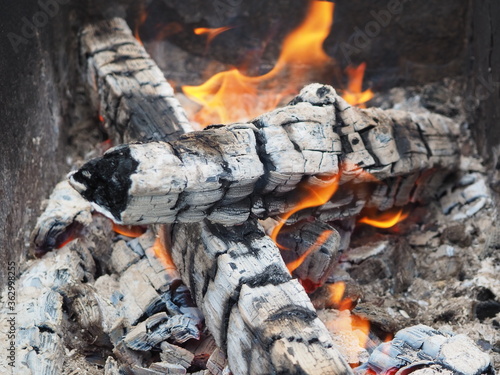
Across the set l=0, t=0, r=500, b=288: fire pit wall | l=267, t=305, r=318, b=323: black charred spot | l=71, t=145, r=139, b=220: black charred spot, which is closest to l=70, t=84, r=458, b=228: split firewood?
l=71, t=145, r=139, b=220: black charred spot

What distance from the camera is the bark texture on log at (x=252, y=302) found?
217 cm

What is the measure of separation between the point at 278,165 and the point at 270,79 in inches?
74.0

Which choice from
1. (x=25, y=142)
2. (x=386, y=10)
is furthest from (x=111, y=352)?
(x=386, y=10)

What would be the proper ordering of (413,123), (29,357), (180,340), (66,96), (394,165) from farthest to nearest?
(66,96) < (413,123) < (394,165) < (180,340) < (29,357)

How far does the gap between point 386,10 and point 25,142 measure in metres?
2.45

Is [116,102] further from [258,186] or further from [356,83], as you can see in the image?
[356,83]

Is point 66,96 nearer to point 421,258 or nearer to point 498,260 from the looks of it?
point 421,258

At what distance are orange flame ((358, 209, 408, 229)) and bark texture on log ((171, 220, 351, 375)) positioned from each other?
97 cm

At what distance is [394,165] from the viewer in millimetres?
3092

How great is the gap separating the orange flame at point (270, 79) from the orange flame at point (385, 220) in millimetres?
1133

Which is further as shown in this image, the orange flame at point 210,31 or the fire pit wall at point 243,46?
the orange flame at point 210,31

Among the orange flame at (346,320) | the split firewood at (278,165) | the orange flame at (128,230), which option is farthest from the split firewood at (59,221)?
the orange flame at (346,320)

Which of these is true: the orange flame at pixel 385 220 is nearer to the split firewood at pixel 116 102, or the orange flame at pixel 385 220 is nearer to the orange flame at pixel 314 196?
the orange flame at pixel 314 196

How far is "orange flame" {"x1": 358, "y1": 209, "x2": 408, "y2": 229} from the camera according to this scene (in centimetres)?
346
